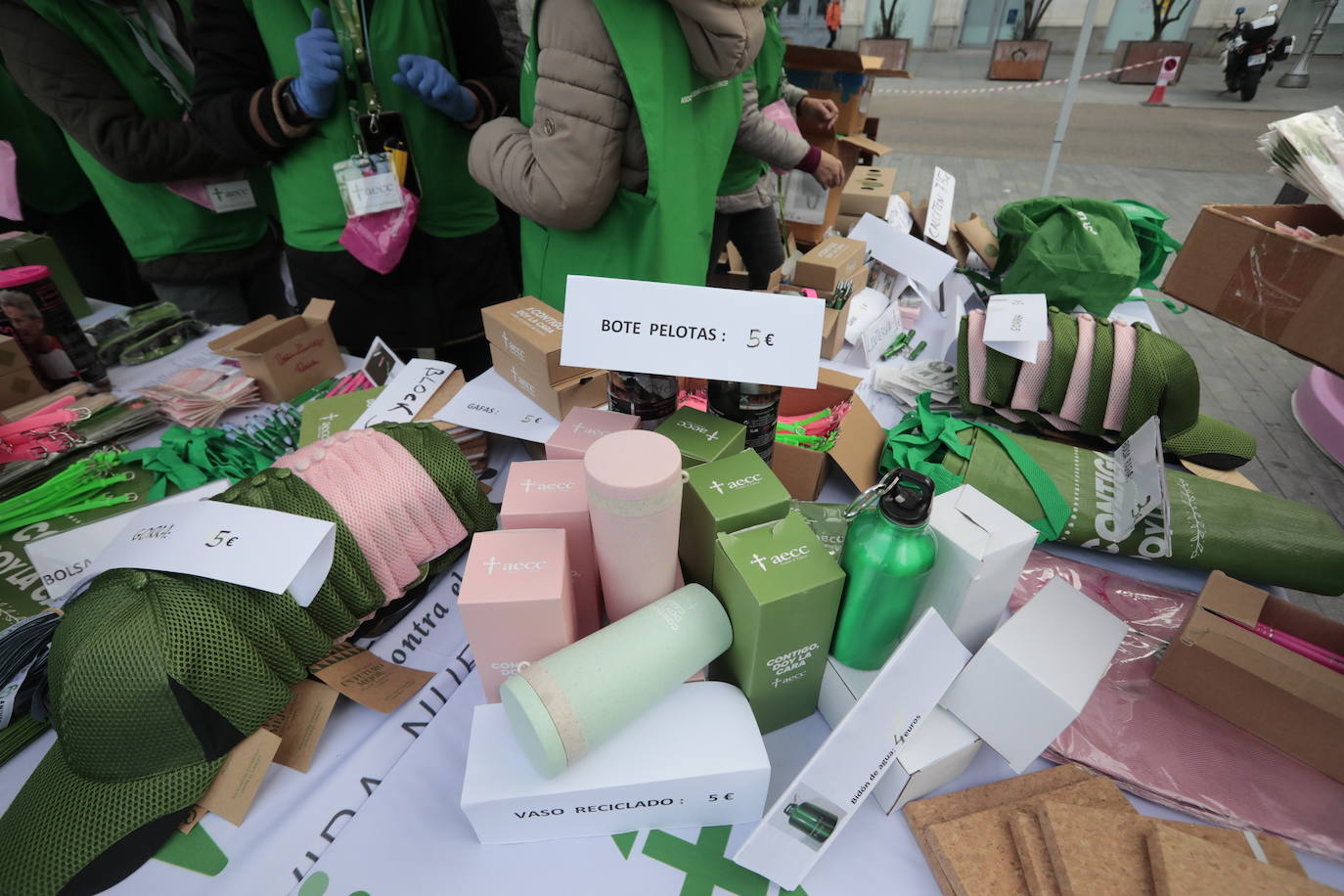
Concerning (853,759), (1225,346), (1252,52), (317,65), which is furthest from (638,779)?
(1252,52)

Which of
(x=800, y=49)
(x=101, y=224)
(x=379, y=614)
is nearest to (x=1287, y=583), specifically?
(x=379, y=614)

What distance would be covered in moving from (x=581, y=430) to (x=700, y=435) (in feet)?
0.71

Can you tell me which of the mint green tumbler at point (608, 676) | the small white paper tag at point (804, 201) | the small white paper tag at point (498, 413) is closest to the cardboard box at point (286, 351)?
the small white paper tag at point (498, 413)

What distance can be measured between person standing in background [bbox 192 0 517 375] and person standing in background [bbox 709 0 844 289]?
0.77 meters

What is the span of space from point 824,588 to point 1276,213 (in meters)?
0.98

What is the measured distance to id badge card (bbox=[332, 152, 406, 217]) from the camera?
163 cm

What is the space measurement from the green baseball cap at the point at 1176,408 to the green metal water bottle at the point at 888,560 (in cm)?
89

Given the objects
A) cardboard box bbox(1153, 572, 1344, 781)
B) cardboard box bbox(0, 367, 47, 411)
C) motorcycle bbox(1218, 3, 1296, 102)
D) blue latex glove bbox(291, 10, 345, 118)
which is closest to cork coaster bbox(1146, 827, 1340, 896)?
cardboard box bbox(1153, 572, 1344, 781)

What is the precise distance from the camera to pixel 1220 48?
12.2 metres

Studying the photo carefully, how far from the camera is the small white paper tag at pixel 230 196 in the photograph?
6.51ft

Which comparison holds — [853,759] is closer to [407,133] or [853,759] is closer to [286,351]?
[286,351]

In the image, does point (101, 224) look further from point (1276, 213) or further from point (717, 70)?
point (1276, 213)

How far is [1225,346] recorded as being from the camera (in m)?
3.56

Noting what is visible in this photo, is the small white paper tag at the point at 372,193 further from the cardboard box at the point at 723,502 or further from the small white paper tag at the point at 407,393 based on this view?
the cardboard box at the point at 723,502
